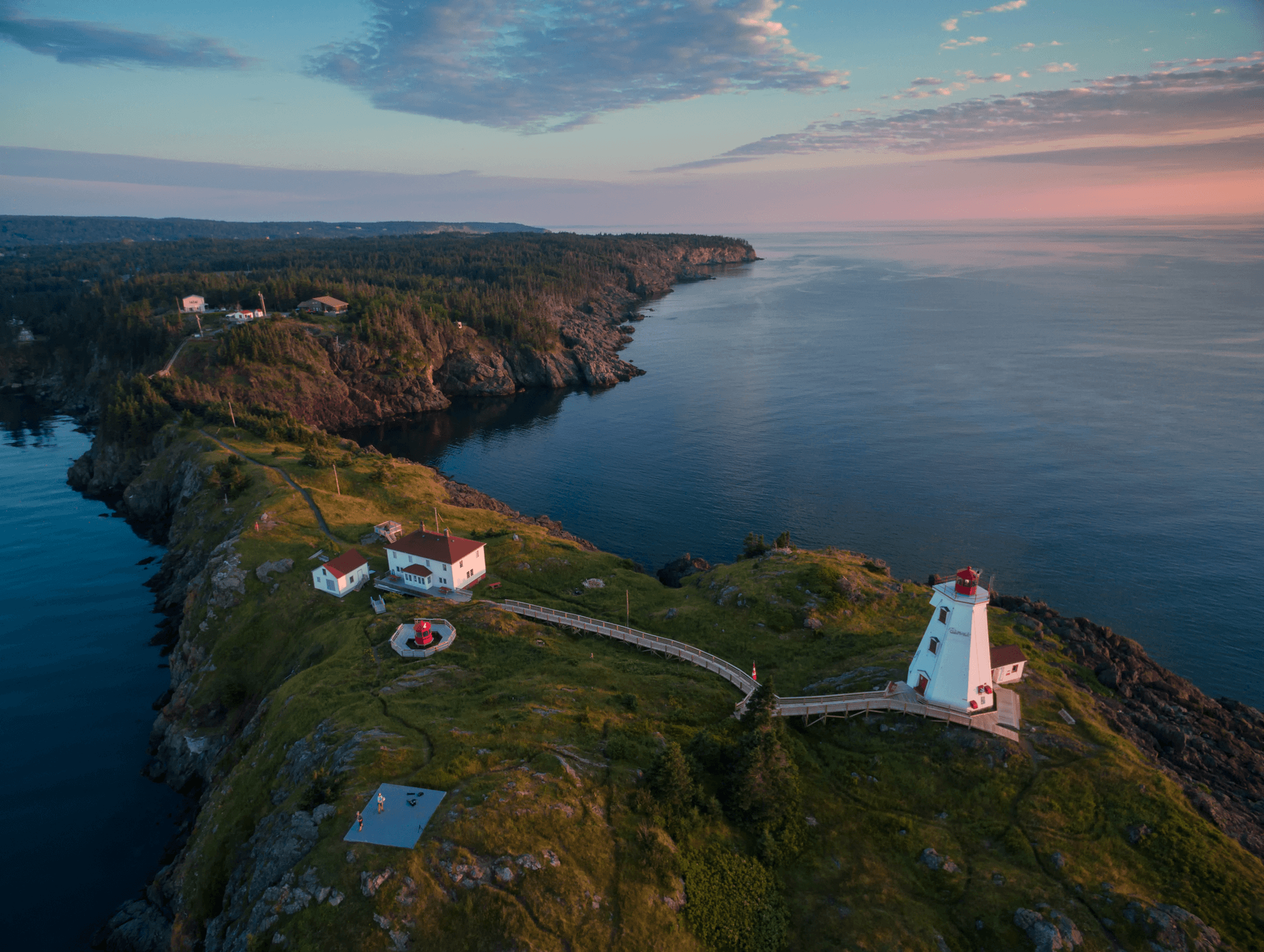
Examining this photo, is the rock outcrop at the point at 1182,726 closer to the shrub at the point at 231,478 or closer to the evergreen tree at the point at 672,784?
the evergreen tree at the point at 672,784

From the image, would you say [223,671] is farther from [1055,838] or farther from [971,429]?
[971,429]

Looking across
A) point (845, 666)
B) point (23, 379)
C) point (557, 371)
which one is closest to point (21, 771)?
point (845, 666)

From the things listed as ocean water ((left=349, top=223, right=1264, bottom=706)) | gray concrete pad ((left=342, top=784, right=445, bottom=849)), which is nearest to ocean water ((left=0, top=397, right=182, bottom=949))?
gray concrete pad ((left=342, top=784, right=445, bottom=849))

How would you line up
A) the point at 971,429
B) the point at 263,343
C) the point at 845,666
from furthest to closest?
the point at 263,343 → the point at 971,429 → the point at 845,666

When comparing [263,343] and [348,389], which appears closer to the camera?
[263,343]

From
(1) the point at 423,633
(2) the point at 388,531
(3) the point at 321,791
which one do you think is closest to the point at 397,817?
(3) the point at 321,791

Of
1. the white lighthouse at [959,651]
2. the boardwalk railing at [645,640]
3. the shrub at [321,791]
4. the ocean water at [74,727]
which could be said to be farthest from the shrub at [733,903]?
the ocean water at [74,727]
